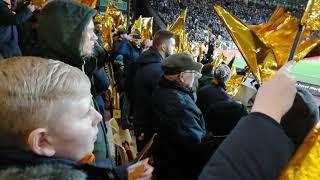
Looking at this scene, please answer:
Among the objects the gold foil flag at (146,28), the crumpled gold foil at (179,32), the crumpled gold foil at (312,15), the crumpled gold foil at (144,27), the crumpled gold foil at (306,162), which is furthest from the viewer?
the gold foil flag at (146,28)

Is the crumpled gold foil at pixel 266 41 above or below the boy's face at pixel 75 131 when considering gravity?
above

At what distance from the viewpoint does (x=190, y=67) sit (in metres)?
2.41

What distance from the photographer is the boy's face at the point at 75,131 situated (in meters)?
0.91

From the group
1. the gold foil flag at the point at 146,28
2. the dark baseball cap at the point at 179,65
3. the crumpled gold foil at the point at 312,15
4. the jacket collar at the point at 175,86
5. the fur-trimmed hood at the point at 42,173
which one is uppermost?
the crumpled gold foil at the point at 312,15

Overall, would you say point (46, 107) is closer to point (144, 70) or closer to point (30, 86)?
point (30, 86)

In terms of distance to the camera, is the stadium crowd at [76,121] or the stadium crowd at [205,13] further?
the stadium crowd at [205,13]

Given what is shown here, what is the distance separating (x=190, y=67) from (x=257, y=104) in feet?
5.57

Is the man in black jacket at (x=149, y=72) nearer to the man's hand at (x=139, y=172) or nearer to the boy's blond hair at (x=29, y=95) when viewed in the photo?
the man's hand at (x=139, y=172)

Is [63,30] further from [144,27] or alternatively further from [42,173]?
[144,27]

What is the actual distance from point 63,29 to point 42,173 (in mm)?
1190

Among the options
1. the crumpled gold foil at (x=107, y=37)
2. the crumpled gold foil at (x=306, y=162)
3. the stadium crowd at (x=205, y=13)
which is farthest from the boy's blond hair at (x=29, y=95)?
the stadium crowd at (x=205, y=13)

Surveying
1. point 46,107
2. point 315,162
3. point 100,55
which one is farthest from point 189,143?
point 315,162

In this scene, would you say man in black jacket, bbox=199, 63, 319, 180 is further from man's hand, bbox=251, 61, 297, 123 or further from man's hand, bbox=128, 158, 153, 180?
man's hand, bbox=128, 158, 153, 180

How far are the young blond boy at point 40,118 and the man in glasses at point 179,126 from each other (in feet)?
4.28
